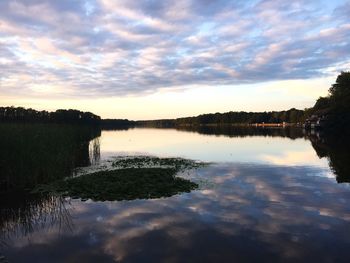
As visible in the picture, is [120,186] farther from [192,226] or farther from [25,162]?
[192,226]

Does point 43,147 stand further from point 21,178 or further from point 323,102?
point 323,102

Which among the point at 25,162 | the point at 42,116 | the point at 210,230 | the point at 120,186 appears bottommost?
the point at 210,230

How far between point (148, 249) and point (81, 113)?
107286mm

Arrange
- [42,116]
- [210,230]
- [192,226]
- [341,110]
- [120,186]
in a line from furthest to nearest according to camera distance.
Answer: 1. [341,110]
2. [42,116]
3. [120,186]
4. [192,226]
5. [210,230]

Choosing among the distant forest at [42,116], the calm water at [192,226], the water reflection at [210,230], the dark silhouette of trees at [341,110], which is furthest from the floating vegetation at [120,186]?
the dark silhouette of trees at [341,110]

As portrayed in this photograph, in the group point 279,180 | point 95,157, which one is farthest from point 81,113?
point 279,180

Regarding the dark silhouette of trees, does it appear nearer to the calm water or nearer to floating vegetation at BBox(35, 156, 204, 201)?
the calm water

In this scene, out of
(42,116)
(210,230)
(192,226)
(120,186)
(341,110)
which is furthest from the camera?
(341,110)

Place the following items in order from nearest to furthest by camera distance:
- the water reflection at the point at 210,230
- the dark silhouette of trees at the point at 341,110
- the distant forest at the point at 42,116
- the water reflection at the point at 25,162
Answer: the water reflection at the point at 210,230 < the water reflection at the point at 25,162 < the distant forest at the point at 42,116 < the dark silhouette of trees at the point at 341,110

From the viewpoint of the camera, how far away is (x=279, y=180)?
22094 mm

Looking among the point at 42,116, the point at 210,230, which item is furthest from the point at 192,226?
the point at 42,116

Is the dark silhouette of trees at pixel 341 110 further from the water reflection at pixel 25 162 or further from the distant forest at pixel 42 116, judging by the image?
the water reflection at pixel 25 162

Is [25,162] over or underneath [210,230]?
over

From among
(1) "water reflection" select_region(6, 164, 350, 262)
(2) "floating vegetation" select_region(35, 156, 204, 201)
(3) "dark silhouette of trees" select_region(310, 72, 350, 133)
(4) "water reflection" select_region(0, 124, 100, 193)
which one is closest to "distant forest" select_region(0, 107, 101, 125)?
(4) "water reflection" select_region(0, 124, 100, 193)
